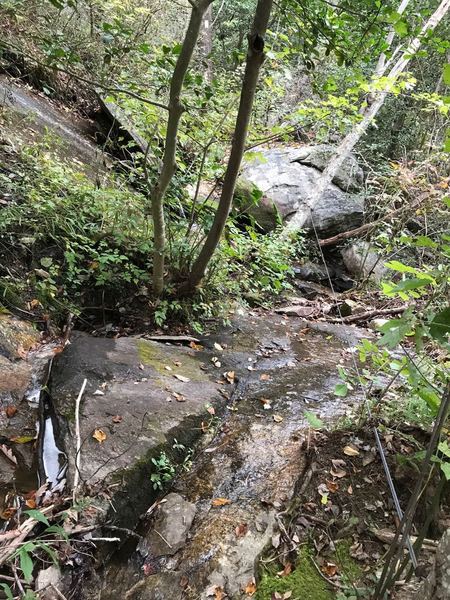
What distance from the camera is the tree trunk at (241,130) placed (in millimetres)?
3503

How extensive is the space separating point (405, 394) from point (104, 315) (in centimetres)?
340

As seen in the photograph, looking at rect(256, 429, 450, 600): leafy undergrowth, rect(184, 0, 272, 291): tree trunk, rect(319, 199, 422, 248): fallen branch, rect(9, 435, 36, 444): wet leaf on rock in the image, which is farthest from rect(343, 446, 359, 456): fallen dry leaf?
rect(319, 199, 422, 248): fallen branch

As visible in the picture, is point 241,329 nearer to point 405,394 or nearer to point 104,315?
point 104,315

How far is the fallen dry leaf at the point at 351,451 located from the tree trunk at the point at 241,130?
8.61 feet

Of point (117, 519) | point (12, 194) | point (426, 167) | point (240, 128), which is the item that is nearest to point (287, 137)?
point (240, 128)

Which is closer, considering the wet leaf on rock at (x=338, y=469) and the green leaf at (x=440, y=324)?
the green leaf at (x=440, y=324)

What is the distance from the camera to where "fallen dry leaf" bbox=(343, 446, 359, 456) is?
10.5ft

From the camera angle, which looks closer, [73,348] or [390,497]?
[390,497]

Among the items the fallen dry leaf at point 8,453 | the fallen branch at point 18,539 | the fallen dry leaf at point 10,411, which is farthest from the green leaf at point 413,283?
the fallen dry leaf at point 10,411

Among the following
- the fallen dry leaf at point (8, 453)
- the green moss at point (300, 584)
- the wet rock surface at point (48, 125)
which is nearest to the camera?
the green moss at point (300, 584)

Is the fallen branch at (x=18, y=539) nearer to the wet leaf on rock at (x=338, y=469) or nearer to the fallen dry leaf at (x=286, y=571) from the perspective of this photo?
the fallen dry leaf at (x=286, y=571)

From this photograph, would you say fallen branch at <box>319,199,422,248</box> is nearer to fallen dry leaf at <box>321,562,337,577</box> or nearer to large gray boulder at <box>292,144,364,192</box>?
large gray boulder at <box>292,144,364,192</box>

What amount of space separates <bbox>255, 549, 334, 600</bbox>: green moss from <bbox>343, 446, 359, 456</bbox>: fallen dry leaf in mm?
831

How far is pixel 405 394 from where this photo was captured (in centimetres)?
391
